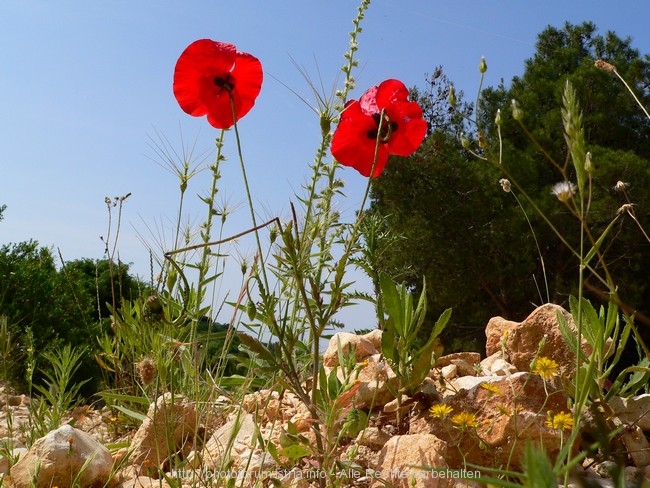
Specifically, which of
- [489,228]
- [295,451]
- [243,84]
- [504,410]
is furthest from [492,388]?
[489,228]

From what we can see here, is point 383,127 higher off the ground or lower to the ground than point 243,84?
lower

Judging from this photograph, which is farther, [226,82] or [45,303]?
[45,303]

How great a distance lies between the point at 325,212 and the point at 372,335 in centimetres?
79

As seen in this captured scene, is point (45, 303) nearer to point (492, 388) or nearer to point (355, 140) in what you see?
point (355, 140)

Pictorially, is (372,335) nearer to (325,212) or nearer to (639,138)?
→ (325,212)

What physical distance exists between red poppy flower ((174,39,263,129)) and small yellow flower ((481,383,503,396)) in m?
0.84

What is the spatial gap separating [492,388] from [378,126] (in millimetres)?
665

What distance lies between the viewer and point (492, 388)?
4.82ft

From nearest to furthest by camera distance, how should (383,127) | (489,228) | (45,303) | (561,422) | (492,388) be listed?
1. (561,422)
2. (492,388)
3. (383,127)
4. (45,303)
5. (489,228)

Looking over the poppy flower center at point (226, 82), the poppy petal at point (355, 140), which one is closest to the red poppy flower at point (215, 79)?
the poppy flower center at point (226, 82)

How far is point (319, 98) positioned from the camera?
5.15 ft

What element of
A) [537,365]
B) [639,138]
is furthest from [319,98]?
[639,138]

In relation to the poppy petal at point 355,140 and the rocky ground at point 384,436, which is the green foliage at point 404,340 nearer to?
the rocky ground at point 384,436

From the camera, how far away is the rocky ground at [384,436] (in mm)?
1373
